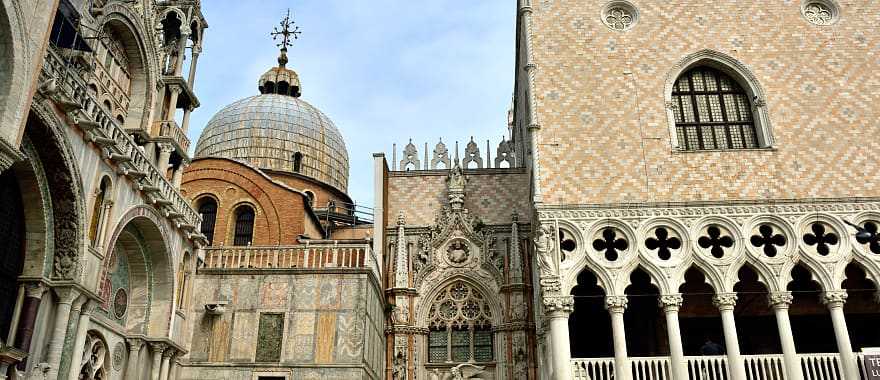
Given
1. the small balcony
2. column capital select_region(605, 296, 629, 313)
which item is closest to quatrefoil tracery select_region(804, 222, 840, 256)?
column capital select_region(605, 296, 629, 313)

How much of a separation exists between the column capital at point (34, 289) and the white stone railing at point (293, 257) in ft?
20.3

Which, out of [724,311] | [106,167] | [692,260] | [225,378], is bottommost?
[225,378]

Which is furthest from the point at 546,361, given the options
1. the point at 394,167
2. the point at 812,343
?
the point at 394,167

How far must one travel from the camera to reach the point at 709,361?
15266mm

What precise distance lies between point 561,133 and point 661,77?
9.37 ft

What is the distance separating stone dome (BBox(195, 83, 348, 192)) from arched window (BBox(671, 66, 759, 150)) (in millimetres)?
19811

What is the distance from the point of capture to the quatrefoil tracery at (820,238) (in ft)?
51.8

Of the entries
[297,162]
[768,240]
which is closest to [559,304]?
[768,240]

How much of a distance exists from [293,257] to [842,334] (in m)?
12.2

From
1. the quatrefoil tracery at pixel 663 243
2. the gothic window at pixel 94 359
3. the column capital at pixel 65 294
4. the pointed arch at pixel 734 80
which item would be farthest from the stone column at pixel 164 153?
the pointed arch at pixel 734 80

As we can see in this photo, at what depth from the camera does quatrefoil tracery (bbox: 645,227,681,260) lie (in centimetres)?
1594

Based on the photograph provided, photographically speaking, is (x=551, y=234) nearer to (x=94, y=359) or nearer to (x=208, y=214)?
(x=94, y=359)

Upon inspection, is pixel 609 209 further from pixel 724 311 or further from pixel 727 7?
pixel 727 7

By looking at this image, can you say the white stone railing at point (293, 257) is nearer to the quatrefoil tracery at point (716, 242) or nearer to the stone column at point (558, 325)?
the stone column at point (558, 325)
